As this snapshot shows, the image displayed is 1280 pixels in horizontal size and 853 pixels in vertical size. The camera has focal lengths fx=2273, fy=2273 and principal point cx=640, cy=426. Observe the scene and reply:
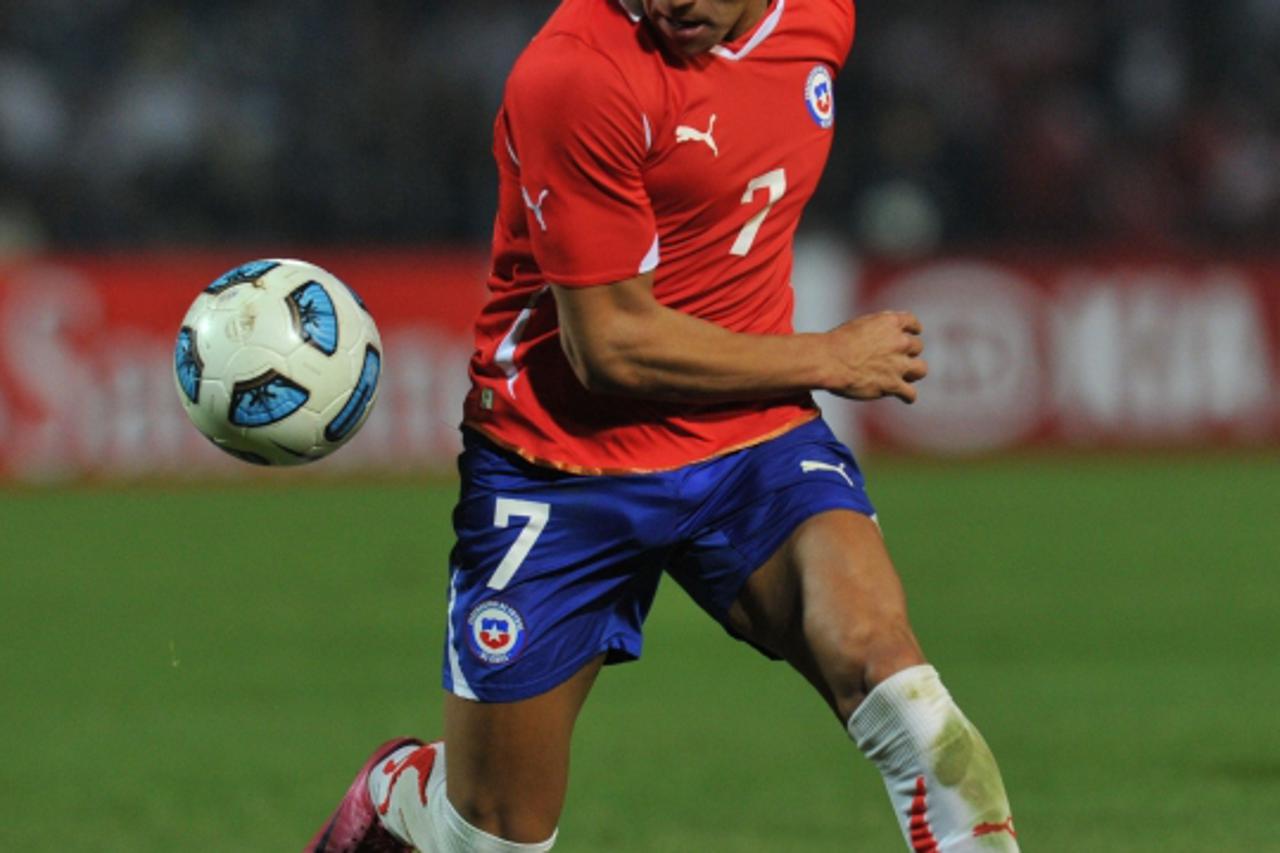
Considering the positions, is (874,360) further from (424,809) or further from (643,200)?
(424,809)

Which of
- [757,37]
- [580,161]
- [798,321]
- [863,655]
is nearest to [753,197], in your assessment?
[757,37]

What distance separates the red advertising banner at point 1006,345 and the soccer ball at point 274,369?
10.3 meters

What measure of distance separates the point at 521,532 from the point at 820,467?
0.64m

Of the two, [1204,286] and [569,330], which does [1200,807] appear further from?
[1204,286]

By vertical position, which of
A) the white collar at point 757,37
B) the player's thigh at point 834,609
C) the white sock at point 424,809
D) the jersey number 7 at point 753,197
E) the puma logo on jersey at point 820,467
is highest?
the white collar at point 757,37

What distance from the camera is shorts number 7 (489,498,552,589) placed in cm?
474

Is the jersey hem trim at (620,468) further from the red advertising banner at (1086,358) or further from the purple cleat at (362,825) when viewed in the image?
the red advertising banner at (1086,358)

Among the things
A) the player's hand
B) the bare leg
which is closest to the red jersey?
the player's hand

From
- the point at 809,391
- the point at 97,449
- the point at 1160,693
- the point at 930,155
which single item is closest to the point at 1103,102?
the point at 930,155

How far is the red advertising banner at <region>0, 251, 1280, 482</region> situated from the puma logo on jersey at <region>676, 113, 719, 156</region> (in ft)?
35.2

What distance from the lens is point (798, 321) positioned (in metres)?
15.3

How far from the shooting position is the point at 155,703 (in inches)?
334

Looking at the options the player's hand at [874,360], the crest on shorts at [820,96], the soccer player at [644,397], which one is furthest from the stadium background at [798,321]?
the crest on shorts at [820,96]

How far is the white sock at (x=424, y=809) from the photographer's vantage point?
4.84m
